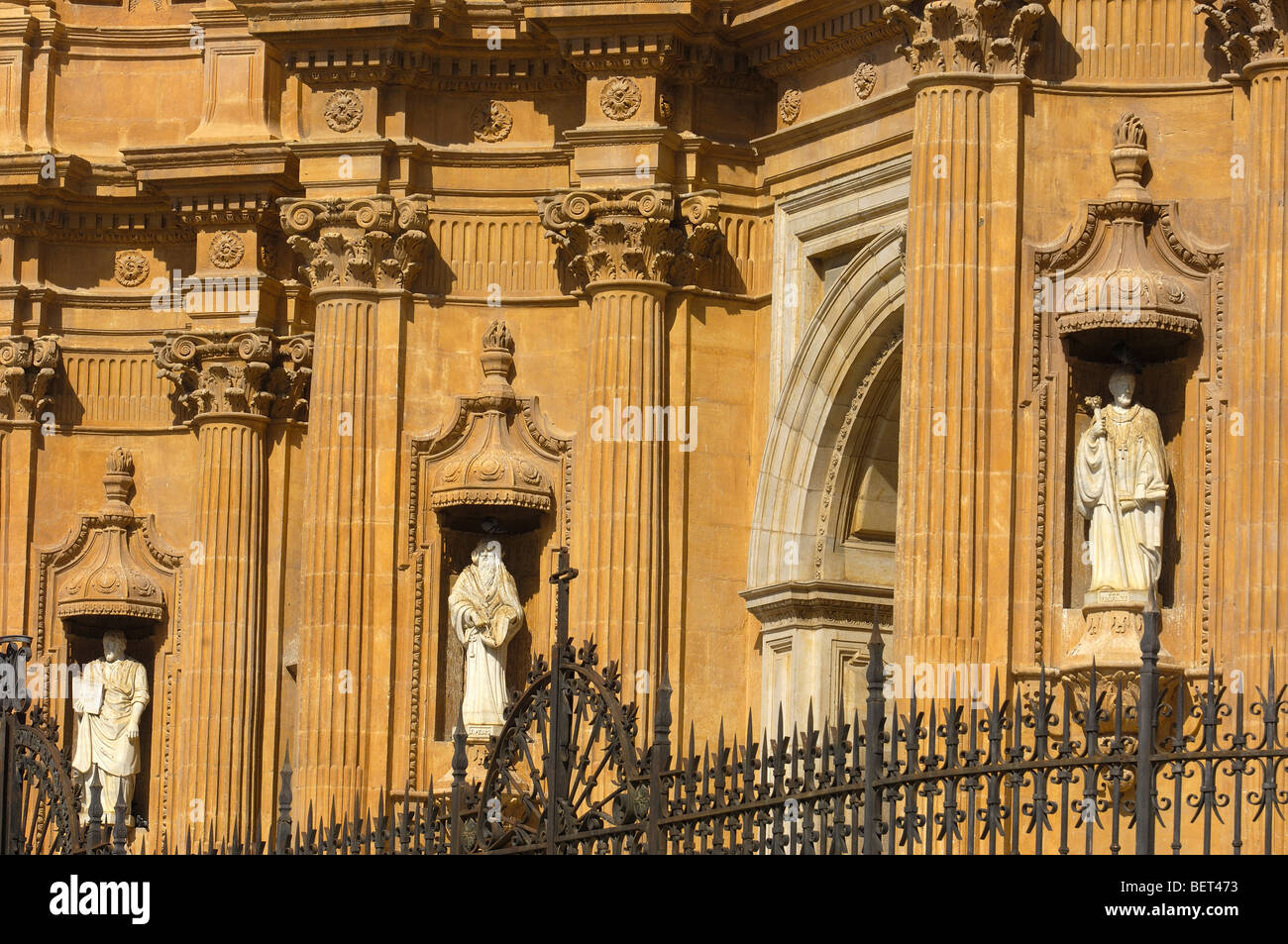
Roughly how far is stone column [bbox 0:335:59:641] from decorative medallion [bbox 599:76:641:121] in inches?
308

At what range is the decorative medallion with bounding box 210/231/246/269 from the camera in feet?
111

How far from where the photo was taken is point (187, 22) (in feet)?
116

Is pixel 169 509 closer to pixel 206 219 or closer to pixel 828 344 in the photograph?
pixel 206 219

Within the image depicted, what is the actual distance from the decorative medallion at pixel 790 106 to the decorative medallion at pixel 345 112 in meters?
4.03

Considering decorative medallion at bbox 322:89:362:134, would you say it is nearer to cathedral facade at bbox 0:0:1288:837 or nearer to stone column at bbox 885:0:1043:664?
cathedral facade at bbox 0:0:1288:837

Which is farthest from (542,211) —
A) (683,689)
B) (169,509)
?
(169,509)

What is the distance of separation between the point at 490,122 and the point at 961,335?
290 inches

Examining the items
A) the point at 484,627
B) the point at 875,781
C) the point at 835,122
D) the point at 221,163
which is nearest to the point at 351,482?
the point at 484,627

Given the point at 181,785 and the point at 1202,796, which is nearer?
the point at 1202,796

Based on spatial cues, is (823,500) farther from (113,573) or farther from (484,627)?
(113,573)

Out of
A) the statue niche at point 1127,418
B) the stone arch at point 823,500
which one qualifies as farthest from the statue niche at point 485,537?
the statue niche at point 1127,418

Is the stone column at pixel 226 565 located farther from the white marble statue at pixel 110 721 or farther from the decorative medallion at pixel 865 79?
the decorative medallion at pixel 865 79

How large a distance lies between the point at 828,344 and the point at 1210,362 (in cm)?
466

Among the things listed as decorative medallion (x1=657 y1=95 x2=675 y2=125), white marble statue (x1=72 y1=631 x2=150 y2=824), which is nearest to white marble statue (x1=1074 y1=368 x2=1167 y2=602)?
decorative medallion (x1=657 y1=95 x2=675 y2=125)
